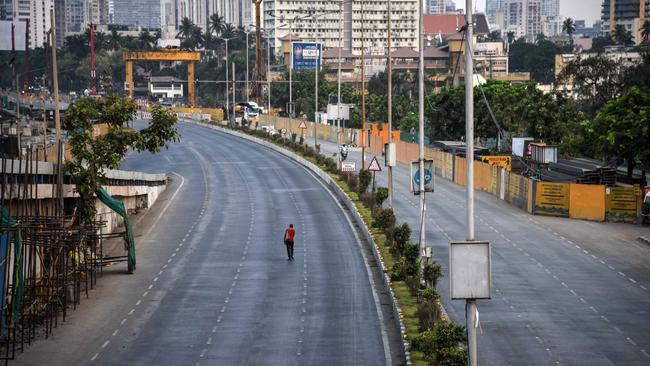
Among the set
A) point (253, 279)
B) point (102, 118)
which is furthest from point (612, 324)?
point (102, 118)

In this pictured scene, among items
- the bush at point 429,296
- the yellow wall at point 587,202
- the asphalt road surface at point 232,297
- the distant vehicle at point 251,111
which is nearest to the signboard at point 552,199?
the yellow wall at point 587,202

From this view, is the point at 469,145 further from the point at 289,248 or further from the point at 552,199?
the point at 552,199

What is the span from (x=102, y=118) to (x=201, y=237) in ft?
35.2

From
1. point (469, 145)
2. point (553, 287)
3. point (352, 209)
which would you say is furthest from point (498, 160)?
point (469, 145)

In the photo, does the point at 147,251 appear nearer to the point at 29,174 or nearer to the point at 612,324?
the point at 29,174

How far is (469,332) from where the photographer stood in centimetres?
2362

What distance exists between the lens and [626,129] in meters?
76.9

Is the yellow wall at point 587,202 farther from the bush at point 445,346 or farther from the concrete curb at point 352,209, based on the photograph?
the bush at point 445,346

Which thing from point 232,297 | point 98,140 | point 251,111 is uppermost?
point 98,140

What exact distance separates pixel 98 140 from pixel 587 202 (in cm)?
2925

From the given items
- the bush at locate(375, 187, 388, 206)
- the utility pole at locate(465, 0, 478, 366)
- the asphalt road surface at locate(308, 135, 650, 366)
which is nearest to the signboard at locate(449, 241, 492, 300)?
the utility pole at locate(465, 0, 478, 366)

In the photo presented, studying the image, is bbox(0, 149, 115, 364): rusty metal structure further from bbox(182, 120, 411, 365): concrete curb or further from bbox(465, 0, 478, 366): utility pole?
bbox(465, 0, 478, 366): utility pole

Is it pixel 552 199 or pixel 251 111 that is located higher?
pixel 251 111

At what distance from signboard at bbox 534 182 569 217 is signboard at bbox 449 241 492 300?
45510 mm
